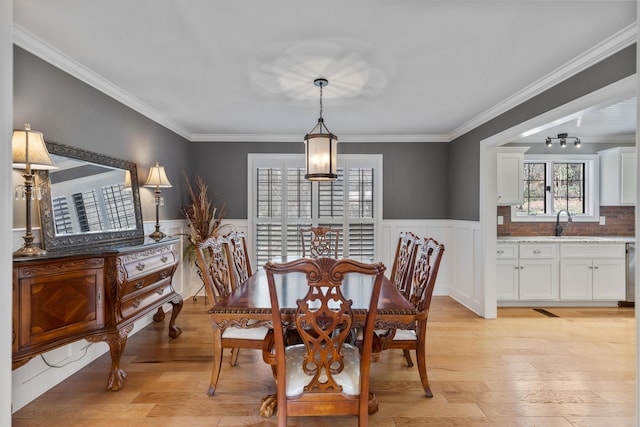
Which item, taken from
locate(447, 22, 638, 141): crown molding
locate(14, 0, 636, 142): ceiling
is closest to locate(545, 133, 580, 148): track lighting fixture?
locate(14, 0, 636, 142): ceiling

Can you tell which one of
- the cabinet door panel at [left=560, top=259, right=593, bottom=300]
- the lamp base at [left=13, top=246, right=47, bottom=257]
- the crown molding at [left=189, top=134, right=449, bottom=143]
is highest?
the crown molding at [left=189, top=134, right=449, bottom=143]

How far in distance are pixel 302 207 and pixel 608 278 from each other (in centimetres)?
417

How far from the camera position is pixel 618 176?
4.66 m

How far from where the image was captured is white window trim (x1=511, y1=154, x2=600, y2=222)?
15.9ft

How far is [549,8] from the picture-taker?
6.03 feet

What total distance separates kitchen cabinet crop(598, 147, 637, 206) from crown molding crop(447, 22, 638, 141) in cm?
237

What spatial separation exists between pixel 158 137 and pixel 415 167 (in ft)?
11.7

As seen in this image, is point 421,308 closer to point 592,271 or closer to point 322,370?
point 322,370

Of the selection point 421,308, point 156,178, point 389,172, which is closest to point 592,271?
point 389,172

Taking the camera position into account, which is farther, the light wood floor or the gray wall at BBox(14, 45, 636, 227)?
the gray wall at BBox(14, 45, 636, 227)

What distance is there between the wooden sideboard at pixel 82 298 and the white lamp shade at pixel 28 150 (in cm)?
57


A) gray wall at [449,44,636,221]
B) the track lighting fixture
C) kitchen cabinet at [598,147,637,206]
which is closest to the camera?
gray wall at [449,44,636,221]

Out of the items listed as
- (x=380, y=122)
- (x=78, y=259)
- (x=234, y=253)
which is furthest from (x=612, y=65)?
(x=78, y=259)

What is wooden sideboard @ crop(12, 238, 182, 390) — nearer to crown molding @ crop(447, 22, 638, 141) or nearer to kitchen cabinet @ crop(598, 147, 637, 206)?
crown molding @ crop(447, 22, 638, 141)
